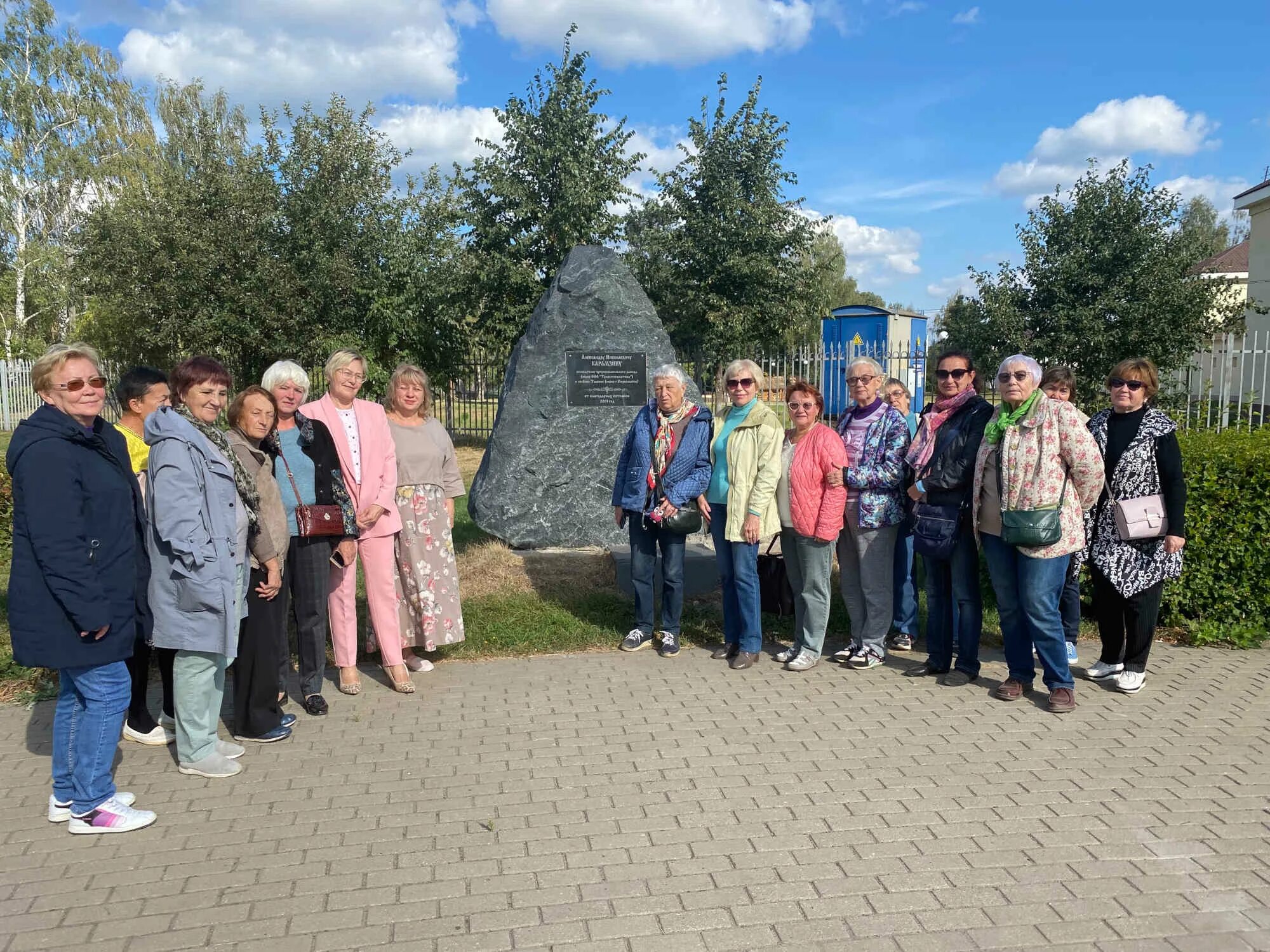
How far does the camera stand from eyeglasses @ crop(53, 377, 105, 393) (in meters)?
3.47

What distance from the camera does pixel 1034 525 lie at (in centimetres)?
462

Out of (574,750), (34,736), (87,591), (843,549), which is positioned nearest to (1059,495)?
(843,549)

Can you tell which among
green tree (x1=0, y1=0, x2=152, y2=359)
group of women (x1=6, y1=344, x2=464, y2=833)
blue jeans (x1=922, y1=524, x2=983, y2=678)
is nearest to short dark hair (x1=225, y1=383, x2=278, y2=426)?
group of women (x1=6, y1=344, x2=464, y2=833)

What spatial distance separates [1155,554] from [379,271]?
1560cm

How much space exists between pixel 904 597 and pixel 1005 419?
63.9 inches

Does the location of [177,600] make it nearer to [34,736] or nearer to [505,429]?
[34,736]

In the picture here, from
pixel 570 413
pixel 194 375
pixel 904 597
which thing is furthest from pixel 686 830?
pixel 570 413

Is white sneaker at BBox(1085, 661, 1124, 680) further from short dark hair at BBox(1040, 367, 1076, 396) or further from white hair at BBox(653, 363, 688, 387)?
white hair at BBox(653, 363, 688, 387)

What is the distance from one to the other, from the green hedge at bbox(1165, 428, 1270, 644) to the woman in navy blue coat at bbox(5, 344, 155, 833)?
610cm

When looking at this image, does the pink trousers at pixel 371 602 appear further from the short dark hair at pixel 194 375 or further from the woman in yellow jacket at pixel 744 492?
the woman in yellow jacket at pixel 744 492

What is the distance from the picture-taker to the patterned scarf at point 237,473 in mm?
4031

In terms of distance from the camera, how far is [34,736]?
4.57m

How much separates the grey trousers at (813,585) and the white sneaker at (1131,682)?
65.0 inches

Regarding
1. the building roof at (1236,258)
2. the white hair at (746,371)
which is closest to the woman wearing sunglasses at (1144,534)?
the white hair at (746,371)
